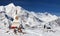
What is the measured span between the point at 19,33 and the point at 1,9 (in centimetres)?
4735

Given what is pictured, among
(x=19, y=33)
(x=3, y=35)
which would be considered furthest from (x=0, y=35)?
(x=19, y=33)

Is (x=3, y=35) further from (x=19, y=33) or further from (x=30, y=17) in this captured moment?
(x=30, y=17)

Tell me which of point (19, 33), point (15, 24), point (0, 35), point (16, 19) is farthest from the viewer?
point (16, 19)

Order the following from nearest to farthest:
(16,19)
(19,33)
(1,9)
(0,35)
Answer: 1. (0,35)
2. (19,33)
3. (16,19)
4. (1,9)

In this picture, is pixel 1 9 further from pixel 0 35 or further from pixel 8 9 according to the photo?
pixel 0 35

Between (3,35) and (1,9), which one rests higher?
(1,9)

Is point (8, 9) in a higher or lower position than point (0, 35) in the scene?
higher

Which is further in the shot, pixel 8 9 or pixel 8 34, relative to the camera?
pixel 8 9

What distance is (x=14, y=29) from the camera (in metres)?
17.7

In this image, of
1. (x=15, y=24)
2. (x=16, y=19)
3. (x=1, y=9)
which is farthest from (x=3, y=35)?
(x=1, y=9)

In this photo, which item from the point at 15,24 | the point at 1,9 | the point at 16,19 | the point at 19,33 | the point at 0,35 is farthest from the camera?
the point at 1,9

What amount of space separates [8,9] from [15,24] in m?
48.9

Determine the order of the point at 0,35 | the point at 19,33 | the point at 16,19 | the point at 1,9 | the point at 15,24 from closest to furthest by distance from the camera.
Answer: the point at 0,35
the point at 19,33
the point at 15,24
the point at 16,19
the point at 1,9

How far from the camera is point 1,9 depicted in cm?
6412
